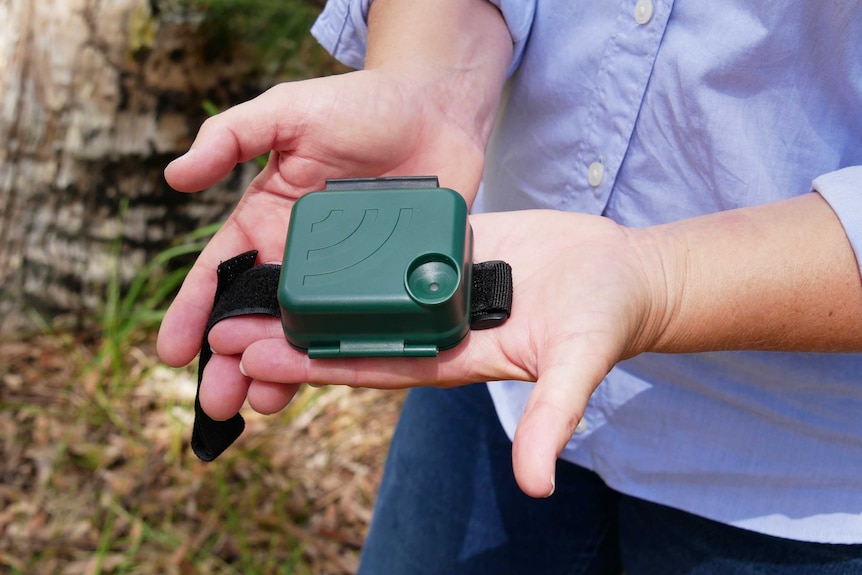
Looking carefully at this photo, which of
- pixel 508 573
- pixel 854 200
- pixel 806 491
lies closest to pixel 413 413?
pixel 508 573

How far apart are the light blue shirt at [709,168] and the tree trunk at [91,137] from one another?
1831 mm

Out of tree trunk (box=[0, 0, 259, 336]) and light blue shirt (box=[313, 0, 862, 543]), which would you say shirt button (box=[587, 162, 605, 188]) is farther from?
tree trunk (box=[0, 0, 259, 336])

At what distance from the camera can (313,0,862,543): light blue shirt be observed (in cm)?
112

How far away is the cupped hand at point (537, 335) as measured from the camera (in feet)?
Answer: 3.33

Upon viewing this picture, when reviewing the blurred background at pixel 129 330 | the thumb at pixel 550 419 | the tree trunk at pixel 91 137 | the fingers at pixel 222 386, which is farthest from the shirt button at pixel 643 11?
the tree trunk at pixel 91 137

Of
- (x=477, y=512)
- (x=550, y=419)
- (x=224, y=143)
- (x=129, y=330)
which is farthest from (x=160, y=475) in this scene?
(x=550, y=419)

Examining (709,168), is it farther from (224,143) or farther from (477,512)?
(477,512)

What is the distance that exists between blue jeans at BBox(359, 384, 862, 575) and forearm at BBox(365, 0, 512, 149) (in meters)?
0.61

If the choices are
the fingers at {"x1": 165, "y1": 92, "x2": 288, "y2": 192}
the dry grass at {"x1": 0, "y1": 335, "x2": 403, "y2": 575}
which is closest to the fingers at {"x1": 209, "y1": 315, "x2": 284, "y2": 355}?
the fingers at {"x1": 165, "y1": 92, "x2": 288, "y2": 192}

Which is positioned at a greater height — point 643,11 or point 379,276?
point 643,11

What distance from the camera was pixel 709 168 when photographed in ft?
3.97

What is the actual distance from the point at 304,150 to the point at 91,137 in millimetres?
1815

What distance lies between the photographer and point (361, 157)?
136 cm

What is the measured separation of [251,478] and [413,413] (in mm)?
1112
